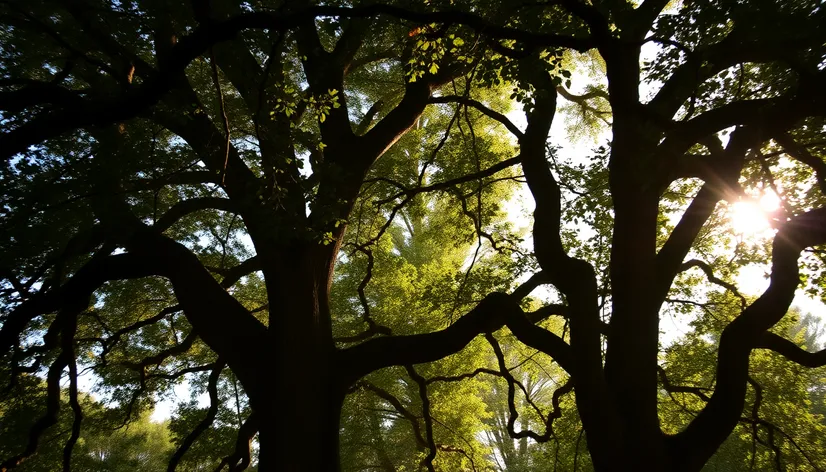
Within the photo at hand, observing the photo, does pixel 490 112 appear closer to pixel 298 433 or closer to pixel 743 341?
pixel 743 341

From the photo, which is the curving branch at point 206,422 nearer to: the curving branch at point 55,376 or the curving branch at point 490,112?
the curving branch at point 55,376

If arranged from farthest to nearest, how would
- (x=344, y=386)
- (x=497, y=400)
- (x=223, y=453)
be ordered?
1. (x=497, y=400)
2. (x=223, y=453)
3. (x=344, y=386)

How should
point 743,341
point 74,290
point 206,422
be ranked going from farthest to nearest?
point 206,422 → point 74,290 → point 743,341

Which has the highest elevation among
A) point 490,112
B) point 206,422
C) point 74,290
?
point 490,112

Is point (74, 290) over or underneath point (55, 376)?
over

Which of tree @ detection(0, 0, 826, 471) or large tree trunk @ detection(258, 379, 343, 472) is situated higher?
tree @ detection(0, 0, 826, 471)

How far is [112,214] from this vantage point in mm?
4508

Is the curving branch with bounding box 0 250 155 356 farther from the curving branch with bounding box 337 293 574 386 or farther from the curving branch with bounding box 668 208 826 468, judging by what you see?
the curving branch with bounding box 668 208 826 468

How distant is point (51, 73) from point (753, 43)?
8.99 m

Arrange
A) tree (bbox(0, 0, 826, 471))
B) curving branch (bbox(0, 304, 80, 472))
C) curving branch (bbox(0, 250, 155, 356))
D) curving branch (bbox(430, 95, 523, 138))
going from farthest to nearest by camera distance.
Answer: curving branch (bbox(430, 95, 523, 138)), curving branch (bbox(0, 304, 80, 472)), curving branch (bbox(0, 250, 155, 356)), tree (bbox(0, 0, 826, 471))

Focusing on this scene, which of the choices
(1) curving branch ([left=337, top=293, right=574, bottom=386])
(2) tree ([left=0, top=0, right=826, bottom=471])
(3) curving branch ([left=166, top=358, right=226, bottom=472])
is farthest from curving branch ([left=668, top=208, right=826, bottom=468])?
(3) curving branch ([left=166, top=358, right=226, bottom=472])

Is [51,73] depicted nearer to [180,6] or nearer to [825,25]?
[180,6]

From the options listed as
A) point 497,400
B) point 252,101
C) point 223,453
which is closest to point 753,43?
point 252,101

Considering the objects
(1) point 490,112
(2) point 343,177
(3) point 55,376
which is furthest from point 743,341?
(3) point 55,376
